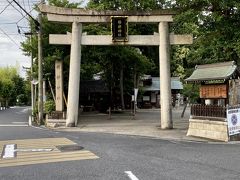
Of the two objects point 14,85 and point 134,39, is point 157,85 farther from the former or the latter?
point 14,85

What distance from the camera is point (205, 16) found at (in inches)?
877

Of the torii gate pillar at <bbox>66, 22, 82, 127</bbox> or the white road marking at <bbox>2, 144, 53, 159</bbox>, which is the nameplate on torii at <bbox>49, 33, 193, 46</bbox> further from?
the white road marking at <bbox>2, 144, 53, 159</bbox>

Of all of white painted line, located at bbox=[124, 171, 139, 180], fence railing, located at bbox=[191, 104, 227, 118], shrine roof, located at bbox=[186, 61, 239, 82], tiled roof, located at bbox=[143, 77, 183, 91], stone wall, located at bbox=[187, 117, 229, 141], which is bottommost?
white painted line, located at bbox=[124, 171, 139, 180]

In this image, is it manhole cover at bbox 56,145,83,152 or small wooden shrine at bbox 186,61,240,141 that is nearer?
manhole cover at bbox 56,145,83,152

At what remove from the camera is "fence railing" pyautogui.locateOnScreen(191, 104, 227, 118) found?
18.9 meters

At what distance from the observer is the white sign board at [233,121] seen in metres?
18.6

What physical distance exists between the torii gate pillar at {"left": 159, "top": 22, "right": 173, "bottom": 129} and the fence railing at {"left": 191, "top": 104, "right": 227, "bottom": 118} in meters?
3.90

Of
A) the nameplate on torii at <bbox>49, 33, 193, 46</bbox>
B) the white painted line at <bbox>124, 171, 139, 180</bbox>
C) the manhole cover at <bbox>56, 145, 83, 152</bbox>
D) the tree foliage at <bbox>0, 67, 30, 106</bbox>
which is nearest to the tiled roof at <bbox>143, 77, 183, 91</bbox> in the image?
the nameplate on torii at <bbox>49, 33, 193, 46</bbox>

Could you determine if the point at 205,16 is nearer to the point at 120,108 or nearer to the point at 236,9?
the point at 236,9

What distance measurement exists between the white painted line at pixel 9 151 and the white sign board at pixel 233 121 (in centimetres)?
905

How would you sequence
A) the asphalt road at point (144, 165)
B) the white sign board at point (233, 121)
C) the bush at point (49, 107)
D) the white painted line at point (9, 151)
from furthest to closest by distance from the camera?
the bush at point (49, 107)
the white sign board at point (233, 121)
the white painted line at point (9, 151)
the asphalt road at point (144, 165)

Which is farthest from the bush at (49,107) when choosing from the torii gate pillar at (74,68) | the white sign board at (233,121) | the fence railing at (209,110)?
the white sign board at (233,121)


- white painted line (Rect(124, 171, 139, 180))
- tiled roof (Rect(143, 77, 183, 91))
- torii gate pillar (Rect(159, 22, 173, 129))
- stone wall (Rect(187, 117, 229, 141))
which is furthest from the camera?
tiled roof (Rect(143, 77, 183, 91))

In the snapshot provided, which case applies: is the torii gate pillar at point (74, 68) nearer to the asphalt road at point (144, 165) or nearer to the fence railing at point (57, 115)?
the fence railing at point (57, 115)
